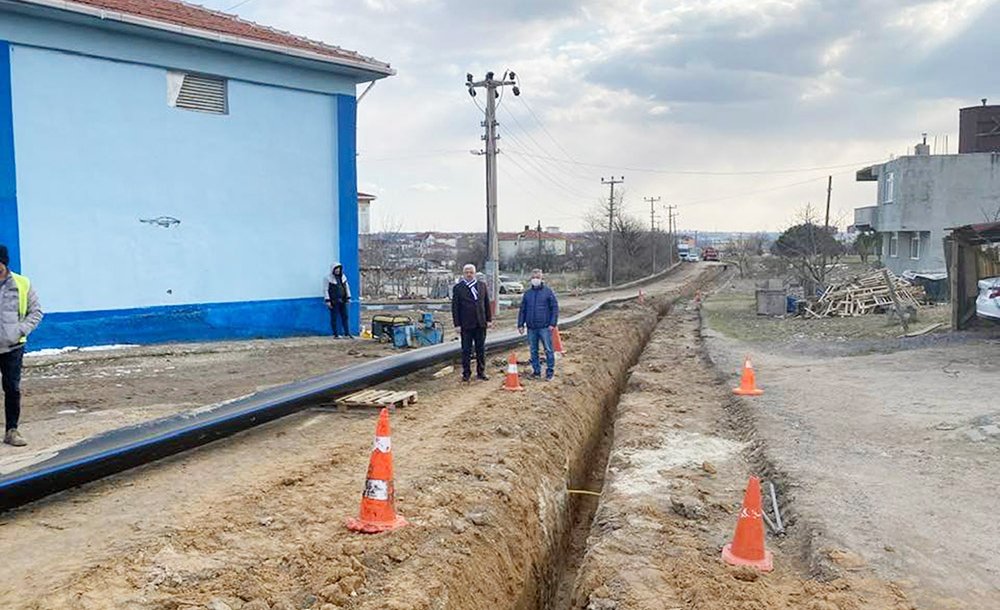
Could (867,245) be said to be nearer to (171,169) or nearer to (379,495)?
(171,169)

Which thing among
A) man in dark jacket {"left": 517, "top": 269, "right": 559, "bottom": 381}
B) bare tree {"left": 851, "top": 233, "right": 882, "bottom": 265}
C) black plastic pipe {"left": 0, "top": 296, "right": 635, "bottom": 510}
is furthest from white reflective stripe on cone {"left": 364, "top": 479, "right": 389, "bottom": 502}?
bare tree {"left": 851, "top": 233, "right": 882, "bottom": 265}

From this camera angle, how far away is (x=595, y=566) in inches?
208

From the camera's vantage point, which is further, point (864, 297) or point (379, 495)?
point (864, 297)

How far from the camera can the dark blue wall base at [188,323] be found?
12242 mm

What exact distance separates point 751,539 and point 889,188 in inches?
1308

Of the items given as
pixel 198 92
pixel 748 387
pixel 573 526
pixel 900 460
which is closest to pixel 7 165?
pixel 198 92

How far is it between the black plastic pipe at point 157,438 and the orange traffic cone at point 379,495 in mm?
2070

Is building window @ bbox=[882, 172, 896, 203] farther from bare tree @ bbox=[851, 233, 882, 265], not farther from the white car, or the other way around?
the white car

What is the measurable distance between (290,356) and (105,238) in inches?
148

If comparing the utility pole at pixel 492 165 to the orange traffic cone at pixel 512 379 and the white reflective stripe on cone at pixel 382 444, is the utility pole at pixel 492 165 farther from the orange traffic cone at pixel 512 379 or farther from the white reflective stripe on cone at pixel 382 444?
the white reflective stripe on cone at pixel 382 444

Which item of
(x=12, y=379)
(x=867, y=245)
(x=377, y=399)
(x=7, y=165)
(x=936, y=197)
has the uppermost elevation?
(x=936, y=197)

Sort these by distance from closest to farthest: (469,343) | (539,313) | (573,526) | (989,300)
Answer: (573,526), (469,343), (539,313), (989,300)

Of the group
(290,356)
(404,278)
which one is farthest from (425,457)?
(404,278)

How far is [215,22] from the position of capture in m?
14.4
